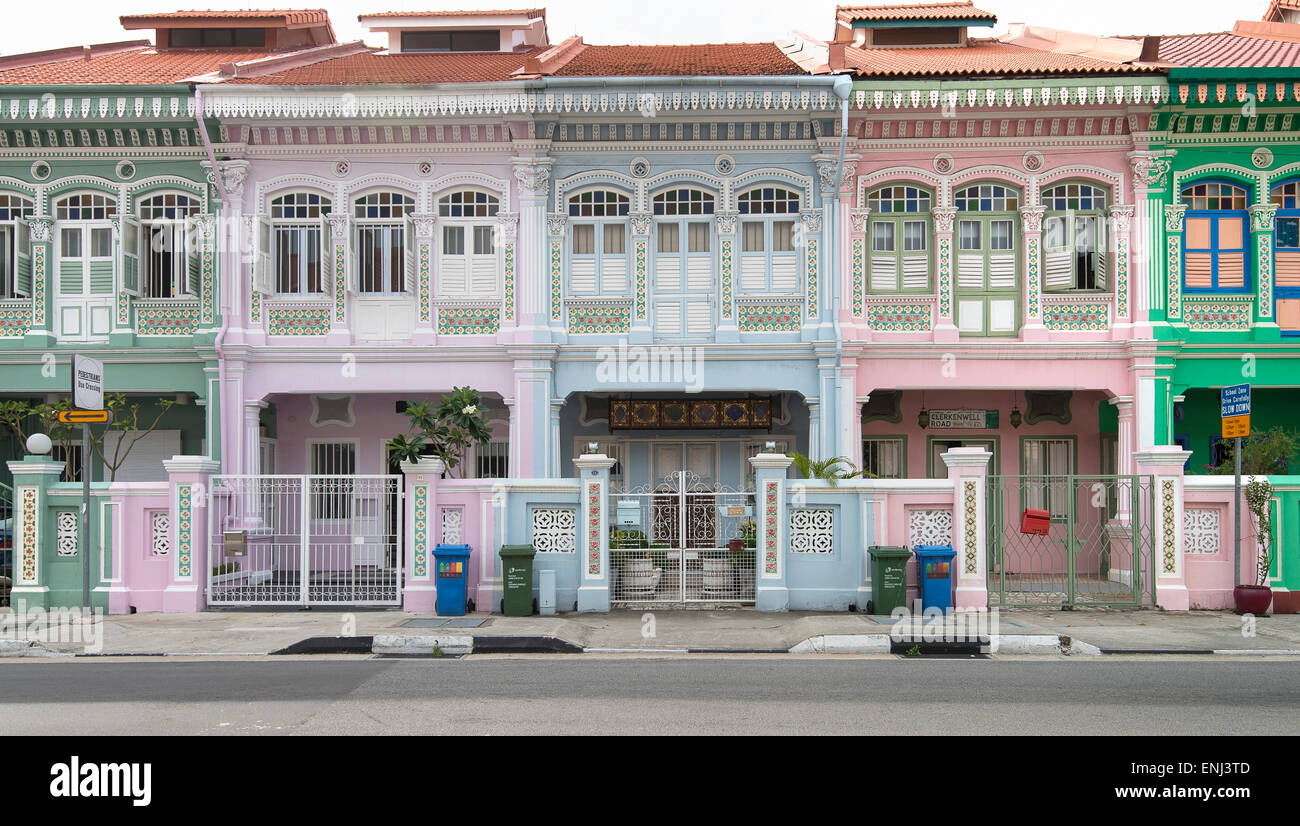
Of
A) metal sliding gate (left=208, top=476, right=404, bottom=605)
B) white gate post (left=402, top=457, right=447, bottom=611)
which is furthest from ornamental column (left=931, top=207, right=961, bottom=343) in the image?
metal sliding gate (left=208, top=476, right=404, bottom=605)

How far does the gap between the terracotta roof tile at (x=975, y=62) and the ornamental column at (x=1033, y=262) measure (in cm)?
225

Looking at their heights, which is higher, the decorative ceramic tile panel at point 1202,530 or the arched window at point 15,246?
the arched window at point 15,246

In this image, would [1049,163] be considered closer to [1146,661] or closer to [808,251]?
[808,251]

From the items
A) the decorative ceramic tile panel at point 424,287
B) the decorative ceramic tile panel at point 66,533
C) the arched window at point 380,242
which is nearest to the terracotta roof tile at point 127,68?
the arched window at point 380,242

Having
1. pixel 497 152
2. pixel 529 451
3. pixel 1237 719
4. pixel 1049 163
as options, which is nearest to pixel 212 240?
pixel 497 152

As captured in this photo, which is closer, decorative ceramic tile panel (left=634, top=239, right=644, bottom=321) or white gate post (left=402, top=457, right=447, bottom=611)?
white gate post (left=402, top=457, right=447, bottom=611)

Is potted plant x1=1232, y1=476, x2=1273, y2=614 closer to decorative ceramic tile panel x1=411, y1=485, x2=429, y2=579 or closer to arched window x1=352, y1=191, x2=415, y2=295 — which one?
decorative ceramic tile panel x1=411, y1=485, x2=429, y2=579

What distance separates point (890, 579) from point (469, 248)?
8.92 meters

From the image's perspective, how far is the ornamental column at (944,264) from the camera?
18562 millimetres

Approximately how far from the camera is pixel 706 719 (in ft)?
27.2

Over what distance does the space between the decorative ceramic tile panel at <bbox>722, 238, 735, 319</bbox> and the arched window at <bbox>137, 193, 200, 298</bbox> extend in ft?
28.5

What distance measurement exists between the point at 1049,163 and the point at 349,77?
11.8 m

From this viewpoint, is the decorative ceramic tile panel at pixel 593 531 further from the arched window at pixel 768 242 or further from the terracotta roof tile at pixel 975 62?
the terracotta roof tile at pixel 975 62

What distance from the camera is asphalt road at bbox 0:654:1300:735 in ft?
26.5
